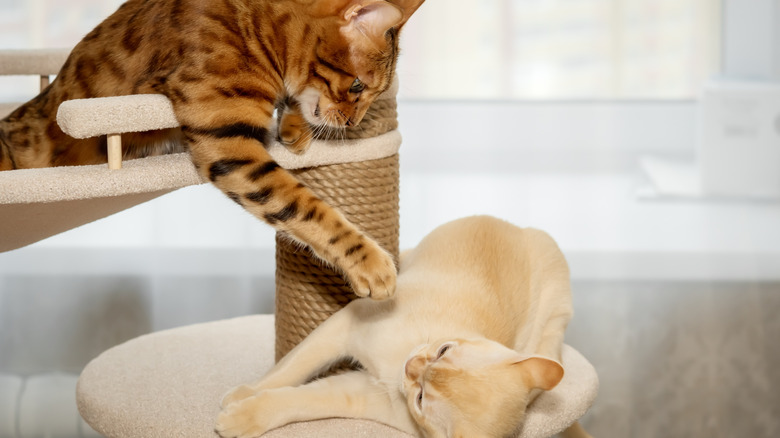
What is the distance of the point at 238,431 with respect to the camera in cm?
113

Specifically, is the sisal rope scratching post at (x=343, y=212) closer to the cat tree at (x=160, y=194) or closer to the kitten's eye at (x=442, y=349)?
the cat tree at (x=160, y=194)

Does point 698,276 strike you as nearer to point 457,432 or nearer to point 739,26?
point 739,26

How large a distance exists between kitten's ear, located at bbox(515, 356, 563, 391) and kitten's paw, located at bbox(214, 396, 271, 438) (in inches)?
14.4

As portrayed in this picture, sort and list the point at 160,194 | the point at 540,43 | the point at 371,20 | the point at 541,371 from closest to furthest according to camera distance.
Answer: the point at 541,371, the point at 371,20, the point at 160,194, the point at 540,43

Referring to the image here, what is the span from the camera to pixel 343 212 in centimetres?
136

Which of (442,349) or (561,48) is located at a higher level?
(561,48)

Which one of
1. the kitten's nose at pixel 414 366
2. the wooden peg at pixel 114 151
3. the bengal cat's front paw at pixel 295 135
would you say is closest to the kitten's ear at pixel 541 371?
the kitten's nose at pixel 414 366

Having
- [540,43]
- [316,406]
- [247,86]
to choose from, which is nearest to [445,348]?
[316,406]

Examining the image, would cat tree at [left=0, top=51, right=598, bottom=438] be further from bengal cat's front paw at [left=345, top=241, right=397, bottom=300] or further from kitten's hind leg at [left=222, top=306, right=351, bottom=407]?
bengal cat's front paw at [left=345, top=241, right=397, bottom=300]

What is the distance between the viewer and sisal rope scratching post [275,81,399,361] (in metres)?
1.34

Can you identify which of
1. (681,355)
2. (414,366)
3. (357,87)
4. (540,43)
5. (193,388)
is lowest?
(681,355)

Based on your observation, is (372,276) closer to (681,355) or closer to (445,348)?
(445,348)

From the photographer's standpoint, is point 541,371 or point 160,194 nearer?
point 541,371

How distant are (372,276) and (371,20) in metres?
0.36
